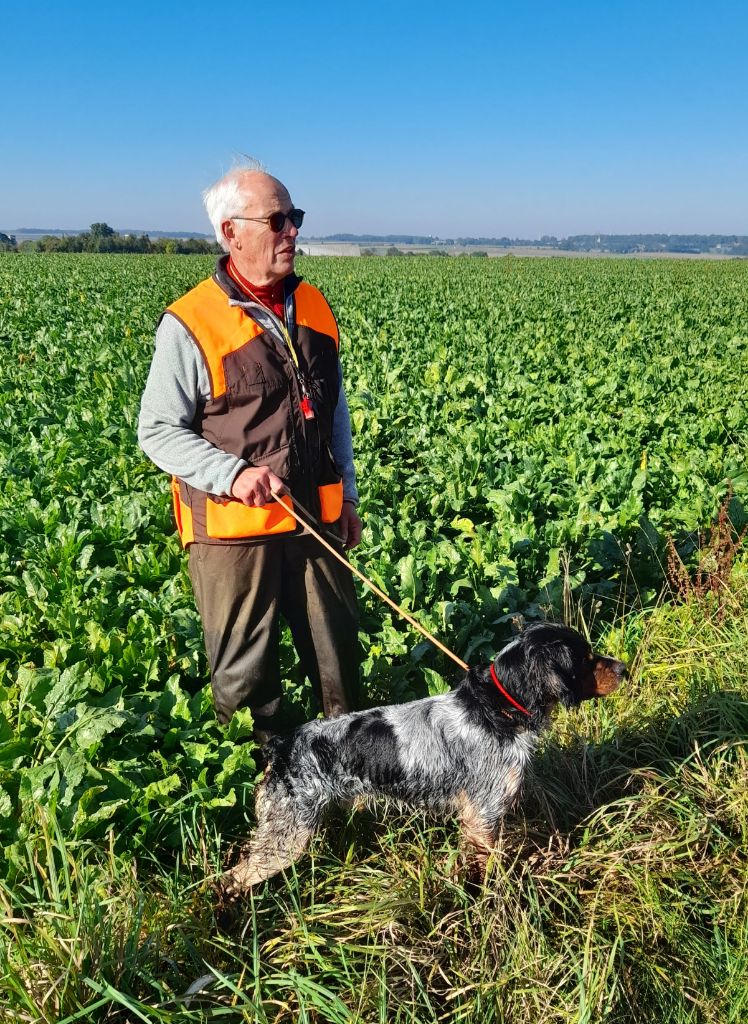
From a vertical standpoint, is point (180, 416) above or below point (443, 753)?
above

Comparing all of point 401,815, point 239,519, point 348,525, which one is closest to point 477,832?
point 401,815

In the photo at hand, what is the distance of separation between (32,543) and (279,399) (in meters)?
3.26

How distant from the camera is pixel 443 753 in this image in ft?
9.51

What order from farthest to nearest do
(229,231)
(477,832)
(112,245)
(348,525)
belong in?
1. (112,245)
2. (348,525)
3. (477,832)
4. (229,231)

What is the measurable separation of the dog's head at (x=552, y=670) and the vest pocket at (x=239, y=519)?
1108 millimetres

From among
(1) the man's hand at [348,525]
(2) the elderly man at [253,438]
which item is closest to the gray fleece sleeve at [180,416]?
(2) the elderly man at [253,438]

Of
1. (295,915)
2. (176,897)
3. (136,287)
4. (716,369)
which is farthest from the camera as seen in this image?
(136,287)

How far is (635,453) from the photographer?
7.32 m

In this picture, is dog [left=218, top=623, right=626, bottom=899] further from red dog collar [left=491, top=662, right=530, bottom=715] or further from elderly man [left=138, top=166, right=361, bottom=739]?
elderly man [left=138, top=166, right=361, bottom=739]

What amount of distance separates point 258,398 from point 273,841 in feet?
5.80

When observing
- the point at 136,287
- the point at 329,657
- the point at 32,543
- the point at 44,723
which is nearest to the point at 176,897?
the point at 44,723

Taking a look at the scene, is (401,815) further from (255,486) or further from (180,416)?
(180,416)

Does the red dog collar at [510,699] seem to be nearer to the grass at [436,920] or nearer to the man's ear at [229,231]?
the grass at [436,920]

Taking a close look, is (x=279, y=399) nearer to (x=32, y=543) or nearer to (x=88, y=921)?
(x=88, y=921)
